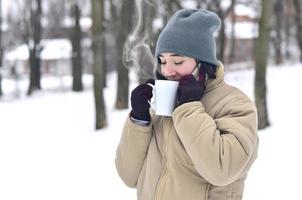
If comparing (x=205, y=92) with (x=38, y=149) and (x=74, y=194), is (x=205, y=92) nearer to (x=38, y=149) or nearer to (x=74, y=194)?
(x=74, y=194)

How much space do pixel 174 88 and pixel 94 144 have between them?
843 centimetres

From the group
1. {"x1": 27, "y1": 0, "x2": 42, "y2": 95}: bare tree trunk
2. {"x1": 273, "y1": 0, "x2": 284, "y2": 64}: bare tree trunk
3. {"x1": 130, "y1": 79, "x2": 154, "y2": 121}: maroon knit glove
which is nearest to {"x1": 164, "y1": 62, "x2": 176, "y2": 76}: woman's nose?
{"x1": 130, "y1": 79, "x2": 154, "y2": 121}: maroon knit glove

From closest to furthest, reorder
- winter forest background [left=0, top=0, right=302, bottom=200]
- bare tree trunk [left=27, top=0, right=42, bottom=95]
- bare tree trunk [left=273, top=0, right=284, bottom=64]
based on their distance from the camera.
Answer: winter forest background [left=0, top=0, right=302, bottom=200] → bare tree trunk [left=27, top=0, right=42, bottom=95] → bare tree trunk [left=273, top=0, right=284, bottom=64]

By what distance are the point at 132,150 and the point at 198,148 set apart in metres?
0.48

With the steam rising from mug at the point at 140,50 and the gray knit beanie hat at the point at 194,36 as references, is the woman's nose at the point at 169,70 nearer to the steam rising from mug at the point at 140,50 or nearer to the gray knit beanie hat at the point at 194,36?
the gray knit beanie hat at the point at 194,36

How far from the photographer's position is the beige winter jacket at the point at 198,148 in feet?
7.31

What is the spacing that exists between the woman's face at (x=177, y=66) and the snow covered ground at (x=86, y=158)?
14.2 feet

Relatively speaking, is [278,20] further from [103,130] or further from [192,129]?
[192,129]

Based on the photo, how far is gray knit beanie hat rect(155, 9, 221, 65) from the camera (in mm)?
2426

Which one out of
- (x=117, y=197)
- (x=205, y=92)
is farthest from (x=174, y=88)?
(x=117, y=197)

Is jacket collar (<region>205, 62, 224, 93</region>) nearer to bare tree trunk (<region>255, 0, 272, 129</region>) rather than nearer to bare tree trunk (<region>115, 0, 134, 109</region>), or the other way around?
bare tree trunk (<region>255, 0, 272, 129</region>)

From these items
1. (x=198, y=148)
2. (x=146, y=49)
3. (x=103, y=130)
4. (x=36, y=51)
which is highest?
(x=198, y=148)

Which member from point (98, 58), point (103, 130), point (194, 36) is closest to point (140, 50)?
point (98, 58)

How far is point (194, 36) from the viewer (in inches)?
95.8
